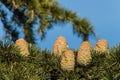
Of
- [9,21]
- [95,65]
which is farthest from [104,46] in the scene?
[9,21]

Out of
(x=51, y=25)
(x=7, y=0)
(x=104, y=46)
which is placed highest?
(x=7, y=0)

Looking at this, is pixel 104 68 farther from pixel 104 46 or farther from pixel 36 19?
Result: pixel 36 19

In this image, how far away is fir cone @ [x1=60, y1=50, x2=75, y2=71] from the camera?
1280mm

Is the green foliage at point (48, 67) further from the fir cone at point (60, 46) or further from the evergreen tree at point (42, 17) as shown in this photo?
the evergreen tree at point (42, 17)

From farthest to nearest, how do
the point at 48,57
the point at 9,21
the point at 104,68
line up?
the point at 9,21, the point at 48,57, the point at 104,68

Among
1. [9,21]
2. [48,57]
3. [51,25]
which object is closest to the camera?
[48,57]

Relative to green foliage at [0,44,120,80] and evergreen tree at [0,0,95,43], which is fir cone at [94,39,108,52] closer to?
green foliage at [0,44,120,80]

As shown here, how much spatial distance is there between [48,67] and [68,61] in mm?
82

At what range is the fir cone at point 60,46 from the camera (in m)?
1.41

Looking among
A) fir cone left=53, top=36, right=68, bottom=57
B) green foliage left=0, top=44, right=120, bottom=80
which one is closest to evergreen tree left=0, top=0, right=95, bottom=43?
fir cone left=53, top=36, right=68, bottom=57

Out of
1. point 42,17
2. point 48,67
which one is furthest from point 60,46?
point 42,17

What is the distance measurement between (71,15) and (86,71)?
1520 millimetres

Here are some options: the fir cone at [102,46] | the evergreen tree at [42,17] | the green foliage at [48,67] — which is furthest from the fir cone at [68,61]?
the evergreen tree at [42,17]

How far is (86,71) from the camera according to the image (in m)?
1.30
